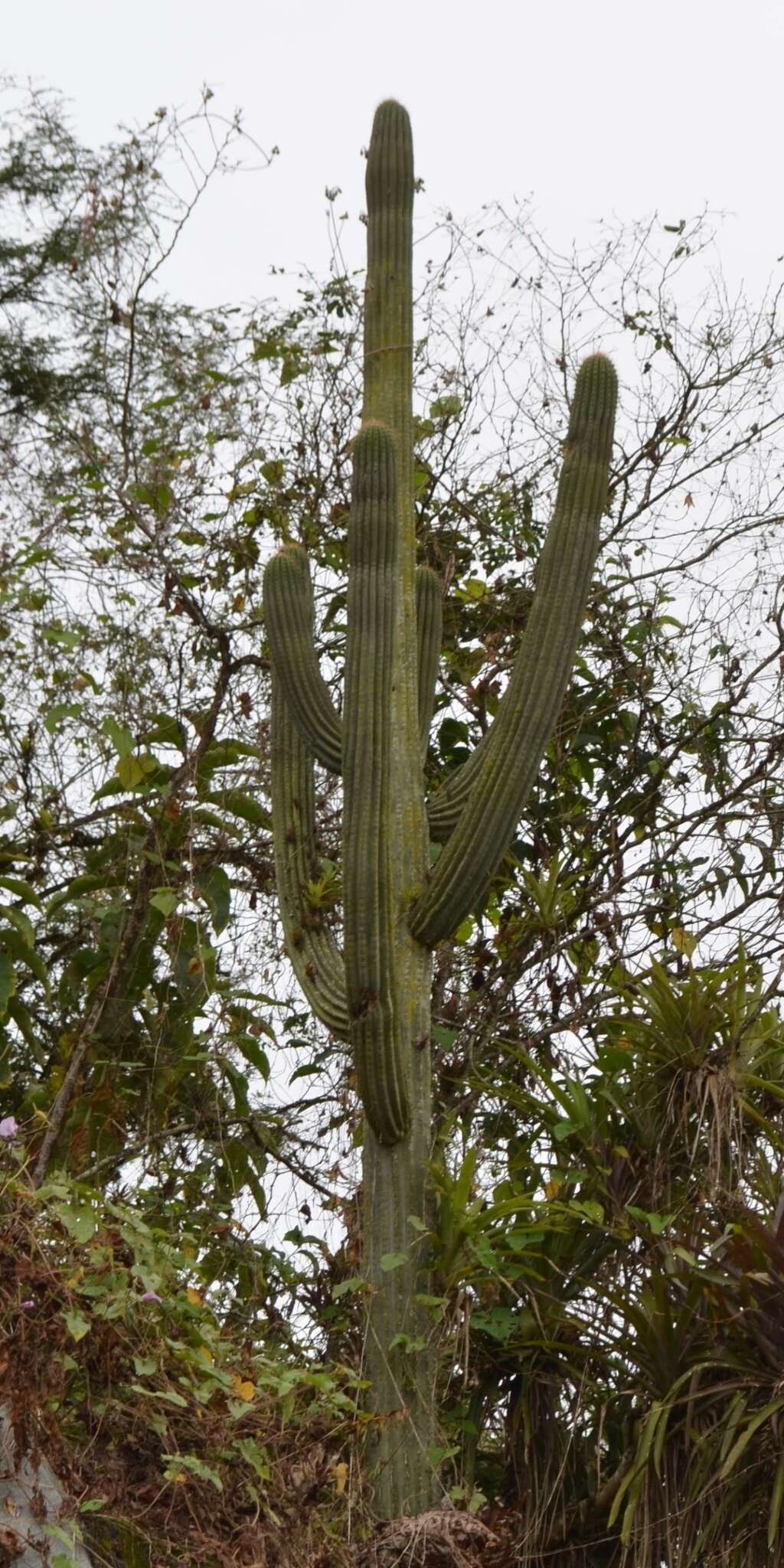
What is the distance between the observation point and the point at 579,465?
16.3 feet

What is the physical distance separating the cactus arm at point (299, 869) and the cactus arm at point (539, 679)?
1.05 feet

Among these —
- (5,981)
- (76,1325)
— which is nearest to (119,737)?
(5,981)

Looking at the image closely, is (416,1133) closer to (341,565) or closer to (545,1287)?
(545,1287)

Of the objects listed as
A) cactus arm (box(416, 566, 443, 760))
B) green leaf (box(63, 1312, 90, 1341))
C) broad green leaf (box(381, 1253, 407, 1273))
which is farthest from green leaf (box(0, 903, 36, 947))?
green leaf (box(63, 1312, 90, 1341))

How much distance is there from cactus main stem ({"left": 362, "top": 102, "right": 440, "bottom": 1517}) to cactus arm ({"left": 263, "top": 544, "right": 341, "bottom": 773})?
20 centimetres

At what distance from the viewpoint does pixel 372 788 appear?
4.71 metres

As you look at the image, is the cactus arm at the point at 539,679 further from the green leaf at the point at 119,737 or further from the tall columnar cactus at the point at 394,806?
the green leaf at the point at 119,737

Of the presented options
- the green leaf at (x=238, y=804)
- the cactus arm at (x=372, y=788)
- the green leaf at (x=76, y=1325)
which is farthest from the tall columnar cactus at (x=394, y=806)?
the green leaf at (x=76, y=1325)

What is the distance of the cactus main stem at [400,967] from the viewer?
4621 millimetres

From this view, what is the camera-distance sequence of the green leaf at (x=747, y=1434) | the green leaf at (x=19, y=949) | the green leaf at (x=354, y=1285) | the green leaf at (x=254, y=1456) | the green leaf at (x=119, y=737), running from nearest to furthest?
the green leaf at (x=254, y=1456) → the green leaf at (x=747, y=1434) → the green leaf at (x=354, y=1285) → the green leaf at (x=19, y=949) → the green leaf at (x=119, y=737)

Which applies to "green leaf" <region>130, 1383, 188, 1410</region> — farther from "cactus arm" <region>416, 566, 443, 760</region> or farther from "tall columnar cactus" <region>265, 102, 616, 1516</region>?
"cactus arm" <region>416, 566, 443, 760</region>

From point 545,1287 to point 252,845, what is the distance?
2.33m

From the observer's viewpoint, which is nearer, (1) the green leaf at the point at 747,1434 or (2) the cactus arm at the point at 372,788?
(1) the green leaf at the point at 747,1434

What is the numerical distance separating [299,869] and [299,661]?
0.64 meters
